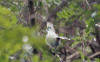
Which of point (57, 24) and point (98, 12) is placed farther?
point (57, 24)

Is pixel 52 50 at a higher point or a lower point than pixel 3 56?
lower

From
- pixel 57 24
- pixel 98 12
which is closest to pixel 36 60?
pixel 98 12

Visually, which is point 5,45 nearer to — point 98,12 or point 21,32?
point 21,32

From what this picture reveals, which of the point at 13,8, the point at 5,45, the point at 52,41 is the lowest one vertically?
the point at 52,41

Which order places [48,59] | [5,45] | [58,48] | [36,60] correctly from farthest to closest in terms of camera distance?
[58,48] → [48,59] → [36,60] → [5,45]

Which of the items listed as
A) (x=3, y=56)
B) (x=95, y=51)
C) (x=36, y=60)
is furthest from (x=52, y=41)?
(x=95, y=51)

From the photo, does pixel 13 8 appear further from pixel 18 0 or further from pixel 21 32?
pixel 21 32

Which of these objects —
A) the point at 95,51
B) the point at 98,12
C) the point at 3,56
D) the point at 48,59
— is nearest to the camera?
the point at 3,56
